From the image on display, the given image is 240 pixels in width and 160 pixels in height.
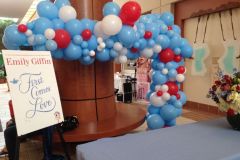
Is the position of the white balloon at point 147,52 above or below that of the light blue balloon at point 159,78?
above

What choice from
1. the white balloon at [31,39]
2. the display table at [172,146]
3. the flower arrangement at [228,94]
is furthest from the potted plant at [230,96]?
the white balloon at [31,39]

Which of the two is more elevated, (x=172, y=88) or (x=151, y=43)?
(x=151, y=43)

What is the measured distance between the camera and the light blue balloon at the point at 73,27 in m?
2.26

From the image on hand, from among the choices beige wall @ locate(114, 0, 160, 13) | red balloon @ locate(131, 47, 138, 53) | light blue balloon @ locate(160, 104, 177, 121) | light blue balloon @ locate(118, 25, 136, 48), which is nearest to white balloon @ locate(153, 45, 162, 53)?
red balloon @ locate(131, 47, 138, 53)

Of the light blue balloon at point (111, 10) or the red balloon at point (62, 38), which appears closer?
the red balloon at point (62, 38)

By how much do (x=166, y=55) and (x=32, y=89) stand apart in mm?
1789

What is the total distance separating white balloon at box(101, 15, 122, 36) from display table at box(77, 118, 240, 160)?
105 centimetres

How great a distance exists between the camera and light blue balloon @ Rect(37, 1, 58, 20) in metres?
2.26

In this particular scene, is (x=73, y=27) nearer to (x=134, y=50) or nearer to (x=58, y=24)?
(x=58, y=24)

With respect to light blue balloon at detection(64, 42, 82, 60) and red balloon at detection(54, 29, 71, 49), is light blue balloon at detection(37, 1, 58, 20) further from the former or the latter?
light blue balloon at detection(64, 42, 82, 60)

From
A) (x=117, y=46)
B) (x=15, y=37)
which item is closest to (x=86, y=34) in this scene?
(x=117, y=46)

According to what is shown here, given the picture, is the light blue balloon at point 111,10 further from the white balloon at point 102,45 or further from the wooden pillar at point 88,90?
the wooden pillar at point 88,90

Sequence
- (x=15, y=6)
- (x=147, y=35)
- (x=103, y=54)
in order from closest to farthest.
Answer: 1. (x=103, y=54)
2. (x=147, y=35)
3. (x=15, y=6)

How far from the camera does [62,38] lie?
220cm
